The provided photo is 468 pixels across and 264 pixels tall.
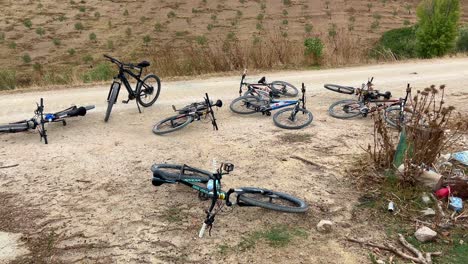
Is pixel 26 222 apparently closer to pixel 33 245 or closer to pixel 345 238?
pixel 33 245

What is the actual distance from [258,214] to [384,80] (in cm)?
868

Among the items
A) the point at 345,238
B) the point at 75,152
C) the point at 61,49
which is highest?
the point at 61,49

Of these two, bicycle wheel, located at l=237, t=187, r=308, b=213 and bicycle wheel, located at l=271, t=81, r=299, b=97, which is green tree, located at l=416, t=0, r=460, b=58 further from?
bicycle wheel, located at l=237, t=187, r=308, b=213

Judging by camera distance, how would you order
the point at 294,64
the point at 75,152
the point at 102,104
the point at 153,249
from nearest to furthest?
1. the point at 153,249
2. the point at 75,152
3. the point at 102,104
4. the point at 294,64

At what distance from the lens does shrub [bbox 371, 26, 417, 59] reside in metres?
22.9

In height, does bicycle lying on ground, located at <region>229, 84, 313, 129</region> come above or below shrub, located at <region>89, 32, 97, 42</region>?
below

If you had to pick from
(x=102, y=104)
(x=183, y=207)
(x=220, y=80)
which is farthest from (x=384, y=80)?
(x=183, y=207)

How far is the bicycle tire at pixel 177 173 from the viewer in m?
5.43

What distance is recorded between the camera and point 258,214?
5047 mm

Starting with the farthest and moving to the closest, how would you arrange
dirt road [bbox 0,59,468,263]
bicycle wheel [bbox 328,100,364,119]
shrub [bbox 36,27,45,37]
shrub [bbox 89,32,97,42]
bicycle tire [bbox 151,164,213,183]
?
shrub [bbox 36,27,45,37] < shrub [bbox 89,32,97,42] < bicycle wheel [bbox 328,100,364,119] < bicycle tire [bbox 151,164,213,183] < dirt road [bbox 0,59,468,263]

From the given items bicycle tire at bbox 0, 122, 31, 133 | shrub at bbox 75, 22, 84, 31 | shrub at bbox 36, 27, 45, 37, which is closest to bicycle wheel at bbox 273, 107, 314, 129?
bicycle tire at bbox 0, 122, 31, 133

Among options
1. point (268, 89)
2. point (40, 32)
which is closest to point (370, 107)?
point (268, 89)

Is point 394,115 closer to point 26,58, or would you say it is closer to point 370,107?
point 370,107

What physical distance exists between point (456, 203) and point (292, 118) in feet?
12.4
